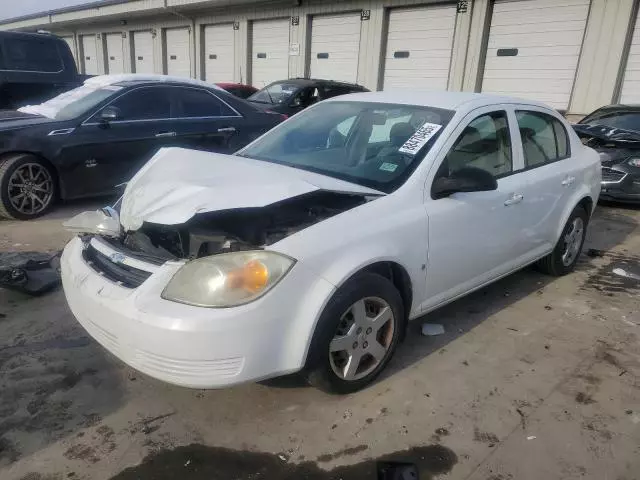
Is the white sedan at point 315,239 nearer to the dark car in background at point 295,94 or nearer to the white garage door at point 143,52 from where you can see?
the dark car in background at point 295,94

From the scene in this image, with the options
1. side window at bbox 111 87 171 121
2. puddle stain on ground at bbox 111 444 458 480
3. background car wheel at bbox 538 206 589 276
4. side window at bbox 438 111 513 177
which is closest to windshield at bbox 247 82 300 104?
side window at bbox 111 87 171 121

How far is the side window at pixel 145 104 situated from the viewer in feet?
20.1

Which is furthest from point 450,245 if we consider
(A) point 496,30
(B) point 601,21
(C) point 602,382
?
(A) point 496,30

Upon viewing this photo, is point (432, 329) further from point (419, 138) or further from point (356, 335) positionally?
point (419, 138)

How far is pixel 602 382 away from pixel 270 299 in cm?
210

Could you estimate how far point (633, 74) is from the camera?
1117 cm

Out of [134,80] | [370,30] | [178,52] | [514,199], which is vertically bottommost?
[514,199]

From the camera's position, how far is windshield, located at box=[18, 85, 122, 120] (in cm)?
593

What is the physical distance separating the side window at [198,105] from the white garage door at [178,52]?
17169 millimetres

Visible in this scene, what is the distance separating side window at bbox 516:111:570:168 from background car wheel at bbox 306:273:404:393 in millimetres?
1800

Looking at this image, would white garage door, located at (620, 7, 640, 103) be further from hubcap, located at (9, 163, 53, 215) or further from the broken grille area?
the broken grille area

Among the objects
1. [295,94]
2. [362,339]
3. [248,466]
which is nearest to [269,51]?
[295,94]

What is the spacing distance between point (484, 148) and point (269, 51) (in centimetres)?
1699

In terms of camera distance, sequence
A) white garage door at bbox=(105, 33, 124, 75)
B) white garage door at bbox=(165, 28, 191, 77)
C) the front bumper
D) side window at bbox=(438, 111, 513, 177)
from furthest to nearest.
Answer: white garage door at bbox=(105, 33, 124, 75), white garage door at bbox=(165, 28, 191, 77), side window at bbox=(438, 111, 513, 177), the front bumper
